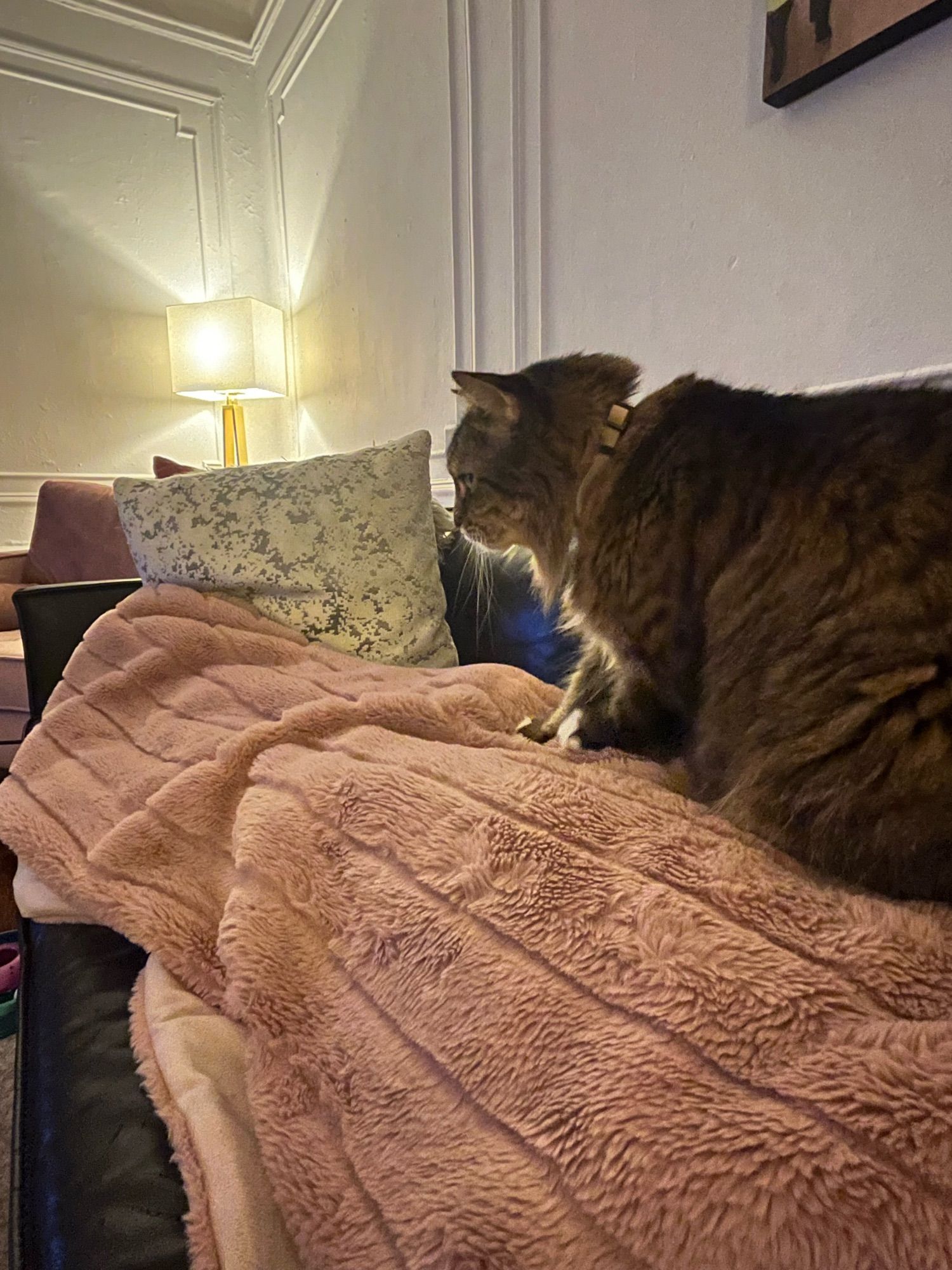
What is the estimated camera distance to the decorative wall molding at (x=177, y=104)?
9.67 feet

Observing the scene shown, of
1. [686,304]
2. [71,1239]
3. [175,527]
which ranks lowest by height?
[71,1239]

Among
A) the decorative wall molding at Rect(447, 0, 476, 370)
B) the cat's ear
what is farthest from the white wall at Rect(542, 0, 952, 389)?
the cat's ear

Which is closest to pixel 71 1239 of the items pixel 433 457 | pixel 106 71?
pixel 433 457

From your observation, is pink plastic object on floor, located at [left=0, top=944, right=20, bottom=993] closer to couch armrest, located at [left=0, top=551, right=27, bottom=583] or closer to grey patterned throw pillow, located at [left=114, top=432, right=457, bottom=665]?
grey patterned throw pillow, located at [left=114, top=432, right=457, bottom=665]

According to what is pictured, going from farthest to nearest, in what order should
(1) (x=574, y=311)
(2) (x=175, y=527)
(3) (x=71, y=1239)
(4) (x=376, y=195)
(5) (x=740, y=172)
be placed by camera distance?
(4) (x=376, y=195), (1) (x=574, y=311), (2) (x=175, y=527), (5) (x=740, y=172), (3) (x=71, y=1239)

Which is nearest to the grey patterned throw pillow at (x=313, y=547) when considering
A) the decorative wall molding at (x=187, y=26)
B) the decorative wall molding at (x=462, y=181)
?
the decorative wall molding at (x=462, y=181)

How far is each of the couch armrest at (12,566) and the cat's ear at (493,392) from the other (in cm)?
221

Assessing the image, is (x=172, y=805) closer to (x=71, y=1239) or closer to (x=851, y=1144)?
(x=71, y=1239)

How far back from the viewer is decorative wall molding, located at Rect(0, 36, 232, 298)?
2.95 m

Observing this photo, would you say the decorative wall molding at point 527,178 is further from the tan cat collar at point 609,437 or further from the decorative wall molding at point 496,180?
the tan cat collar at point 609,437

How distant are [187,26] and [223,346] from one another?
1.50 meters

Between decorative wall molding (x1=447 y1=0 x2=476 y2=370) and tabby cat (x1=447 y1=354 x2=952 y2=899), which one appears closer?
tabby cat (x1=447 y1=354 x2=952 y2=899)

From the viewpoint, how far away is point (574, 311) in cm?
165

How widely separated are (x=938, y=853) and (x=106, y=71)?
161 inches
